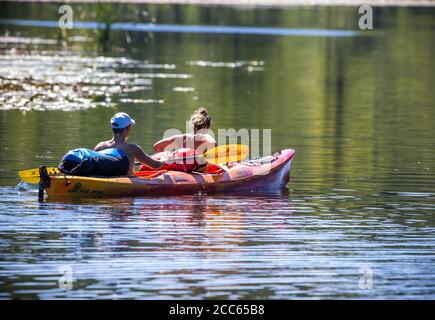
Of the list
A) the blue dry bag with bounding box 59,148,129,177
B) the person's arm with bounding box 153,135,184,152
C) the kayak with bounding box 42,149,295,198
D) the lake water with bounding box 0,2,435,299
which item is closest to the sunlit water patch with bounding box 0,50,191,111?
the lake water with bounding box 0,2,435,299

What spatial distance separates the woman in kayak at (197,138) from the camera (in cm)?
1658

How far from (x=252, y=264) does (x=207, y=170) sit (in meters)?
4.49

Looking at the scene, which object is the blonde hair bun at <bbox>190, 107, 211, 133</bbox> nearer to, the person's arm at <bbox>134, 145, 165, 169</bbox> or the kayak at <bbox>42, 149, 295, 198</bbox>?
the kayak at <bbox>42, 149, 295, 198</bbox>

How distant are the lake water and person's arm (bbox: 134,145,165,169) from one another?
542 millimetres

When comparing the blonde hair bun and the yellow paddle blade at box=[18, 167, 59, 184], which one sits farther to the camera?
the blonde hair bun

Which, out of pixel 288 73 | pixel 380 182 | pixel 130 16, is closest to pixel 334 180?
pixel 380 182

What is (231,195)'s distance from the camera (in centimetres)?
1636

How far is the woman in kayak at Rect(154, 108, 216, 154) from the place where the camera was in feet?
54.4

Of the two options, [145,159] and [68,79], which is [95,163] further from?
[68,79]

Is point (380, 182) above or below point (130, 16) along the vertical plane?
below

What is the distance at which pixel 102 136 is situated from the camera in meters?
21.8

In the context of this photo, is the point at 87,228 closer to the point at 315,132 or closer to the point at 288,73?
the point at 315,132

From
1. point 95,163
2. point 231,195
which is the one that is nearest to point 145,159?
point 95,163
